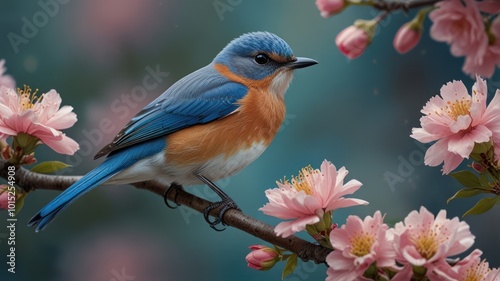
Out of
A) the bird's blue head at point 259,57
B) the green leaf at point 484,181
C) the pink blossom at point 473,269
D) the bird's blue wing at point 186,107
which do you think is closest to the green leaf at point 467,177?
the green leaf at point 484,181

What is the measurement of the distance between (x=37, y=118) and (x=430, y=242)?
0.59 m

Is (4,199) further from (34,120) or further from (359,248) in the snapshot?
(359,248)

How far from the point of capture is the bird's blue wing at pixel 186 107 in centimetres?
122

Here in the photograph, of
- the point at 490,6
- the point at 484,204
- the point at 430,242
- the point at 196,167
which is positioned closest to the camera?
the point at 490,6

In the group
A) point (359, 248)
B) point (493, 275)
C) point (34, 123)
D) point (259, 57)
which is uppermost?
point (34, 123)

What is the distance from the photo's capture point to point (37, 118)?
101 centimetres

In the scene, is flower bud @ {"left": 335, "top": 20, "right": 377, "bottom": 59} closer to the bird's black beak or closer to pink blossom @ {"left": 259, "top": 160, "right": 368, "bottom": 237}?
pink blossom @ {"left": 259, "top": 160, "right": 368, "bottom": 237}

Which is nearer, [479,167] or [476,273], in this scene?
[476,273]

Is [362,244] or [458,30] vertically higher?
[458,30]

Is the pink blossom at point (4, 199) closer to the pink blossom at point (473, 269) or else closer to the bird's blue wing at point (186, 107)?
the bird's blue wing at point (186, 107)

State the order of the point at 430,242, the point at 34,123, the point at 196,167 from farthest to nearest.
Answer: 1. the point at 196,167
2. the point at 34,123
3. the point at 430,242

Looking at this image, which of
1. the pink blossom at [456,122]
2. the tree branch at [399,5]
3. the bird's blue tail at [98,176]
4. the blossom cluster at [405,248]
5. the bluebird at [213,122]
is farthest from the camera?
the bluebird at [213,122]

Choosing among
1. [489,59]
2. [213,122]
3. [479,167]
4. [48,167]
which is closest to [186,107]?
[213,122]

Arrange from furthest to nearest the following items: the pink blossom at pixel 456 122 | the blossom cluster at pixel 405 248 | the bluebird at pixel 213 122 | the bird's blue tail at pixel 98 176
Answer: the bluebird at pixel 213 122, the bird's blue tail at pixel 98 176, the pink blossom at pixel 456 122, the blossom cluster at pixel 405 248
